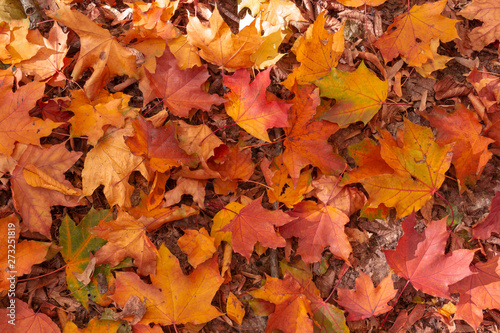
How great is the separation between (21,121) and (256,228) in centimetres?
125

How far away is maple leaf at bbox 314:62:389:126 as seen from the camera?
68.5 inches

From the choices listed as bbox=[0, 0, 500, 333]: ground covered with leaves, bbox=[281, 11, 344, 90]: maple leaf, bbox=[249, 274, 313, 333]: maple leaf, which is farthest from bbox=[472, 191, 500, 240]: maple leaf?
bbox=[281, 11, 344, 90]: maple leaf

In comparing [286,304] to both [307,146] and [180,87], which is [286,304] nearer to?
[307,146]

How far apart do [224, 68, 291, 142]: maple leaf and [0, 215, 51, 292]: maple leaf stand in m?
1.15

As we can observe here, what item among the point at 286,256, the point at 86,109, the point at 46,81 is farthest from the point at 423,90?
the point at 46,81

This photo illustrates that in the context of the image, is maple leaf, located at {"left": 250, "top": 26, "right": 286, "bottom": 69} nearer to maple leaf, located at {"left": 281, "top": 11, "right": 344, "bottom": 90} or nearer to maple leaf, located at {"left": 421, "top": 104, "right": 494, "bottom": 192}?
maple leaf, located at {"left": 281, "top": 11, "right": 344, "bottom": 90}

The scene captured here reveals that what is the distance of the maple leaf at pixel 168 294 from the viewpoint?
1633mm

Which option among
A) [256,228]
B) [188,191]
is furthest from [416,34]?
[188,191]

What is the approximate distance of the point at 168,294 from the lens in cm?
163

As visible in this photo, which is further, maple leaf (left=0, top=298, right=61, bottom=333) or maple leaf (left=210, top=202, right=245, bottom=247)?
maple leaf (left=210, top=202, right=245, bottom=247)

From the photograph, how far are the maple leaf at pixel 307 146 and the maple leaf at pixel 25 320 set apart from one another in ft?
4.57

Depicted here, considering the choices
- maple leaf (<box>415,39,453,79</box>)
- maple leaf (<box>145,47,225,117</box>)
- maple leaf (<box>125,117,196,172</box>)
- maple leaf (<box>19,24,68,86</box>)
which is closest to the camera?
maple leaf (<box>125,117,196,172</box>)

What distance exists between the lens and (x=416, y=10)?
1.85 metres

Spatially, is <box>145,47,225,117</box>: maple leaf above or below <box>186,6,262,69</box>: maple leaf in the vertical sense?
below
